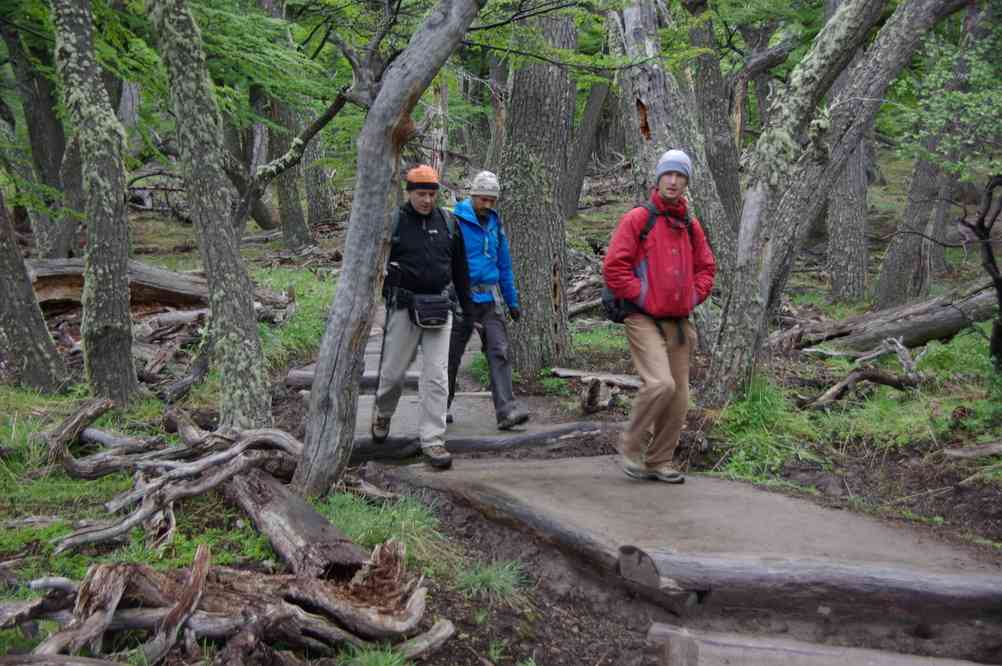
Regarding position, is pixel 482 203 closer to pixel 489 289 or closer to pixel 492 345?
pixel 489 289

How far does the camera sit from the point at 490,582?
15.4ft

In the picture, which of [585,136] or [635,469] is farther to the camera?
Answer: [585,136]

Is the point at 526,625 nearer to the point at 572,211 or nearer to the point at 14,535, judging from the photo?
the point at 14,535

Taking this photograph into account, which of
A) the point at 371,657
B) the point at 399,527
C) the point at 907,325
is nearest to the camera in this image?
the point at 371,657

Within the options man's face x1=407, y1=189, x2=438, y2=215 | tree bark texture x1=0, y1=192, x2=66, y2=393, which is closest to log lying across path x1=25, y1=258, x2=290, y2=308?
tree bark texture x1=0, y1=192, x2=66, y2=393

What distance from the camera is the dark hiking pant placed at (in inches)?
288

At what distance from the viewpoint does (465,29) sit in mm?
5137

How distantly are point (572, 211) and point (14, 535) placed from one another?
16580 mm

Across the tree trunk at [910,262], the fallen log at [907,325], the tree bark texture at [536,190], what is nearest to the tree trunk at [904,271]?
the tree trunk at [910,262]

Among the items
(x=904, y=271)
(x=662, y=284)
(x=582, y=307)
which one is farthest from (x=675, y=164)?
(x=904, y=271)

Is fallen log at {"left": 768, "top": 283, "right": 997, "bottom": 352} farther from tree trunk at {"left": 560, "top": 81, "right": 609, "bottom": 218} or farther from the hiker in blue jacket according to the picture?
tree trunk at {"left": 560, "top": 81, "right": 609, "bottom": 218}

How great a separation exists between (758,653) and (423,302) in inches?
131

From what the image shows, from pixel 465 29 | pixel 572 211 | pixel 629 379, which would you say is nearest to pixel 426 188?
pixel 465 29

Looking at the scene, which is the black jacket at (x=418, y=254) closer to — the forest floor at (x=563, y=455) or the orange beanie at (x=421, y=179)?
the orange beanie at (x=421, y=179)
